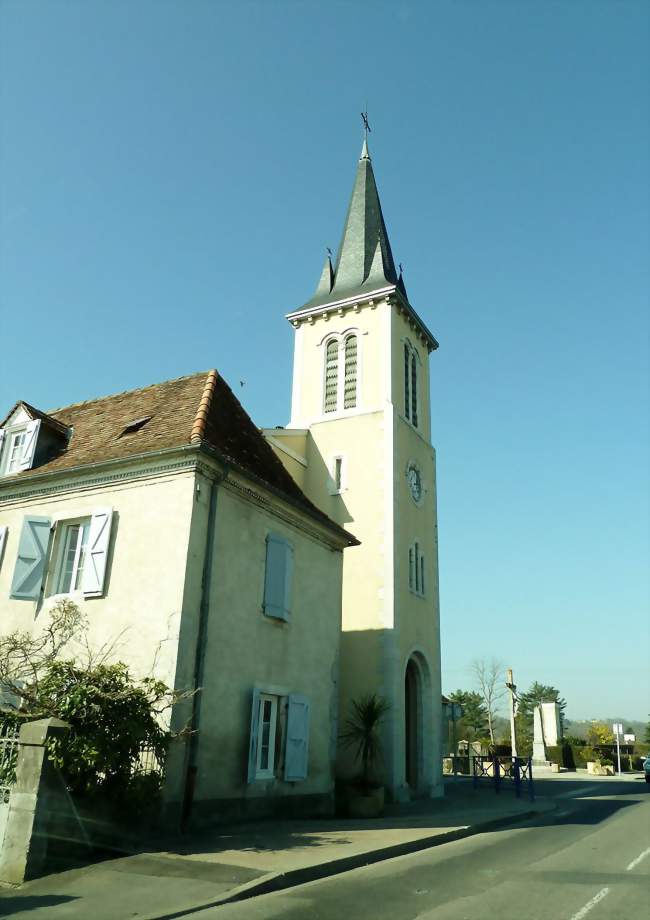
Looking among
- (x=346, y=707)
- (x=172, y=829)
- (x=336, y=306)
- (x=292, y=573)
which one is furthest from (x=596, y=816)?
(x=336, y=306)

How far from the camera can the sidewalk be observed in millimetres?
7422

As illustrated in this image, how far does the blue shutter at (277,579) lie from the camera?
47.5 ft

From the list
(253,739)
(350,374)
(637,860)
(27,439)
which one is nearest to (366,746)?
(253,739)

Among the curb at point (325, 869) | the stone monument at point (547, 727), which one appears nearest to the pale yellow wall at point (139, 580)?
the curb at point (325, 869)

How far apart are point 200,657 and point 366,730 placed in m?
7.63

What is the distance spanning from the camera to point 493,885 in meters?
8.49

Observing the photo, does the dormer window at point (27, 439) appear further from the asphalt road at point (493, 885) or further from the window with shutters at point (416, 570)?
the window with shutters at point (416, 570)

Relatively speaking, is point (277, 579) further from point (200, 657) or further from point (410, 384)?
point (410, 384)

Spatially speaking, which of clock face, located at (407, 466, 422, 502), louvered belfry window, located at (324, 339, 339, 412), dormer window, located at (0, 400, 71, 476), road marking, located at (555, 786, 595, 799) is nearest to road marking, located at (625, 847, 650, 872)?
road marking, located at (555, 786, 595, 799)

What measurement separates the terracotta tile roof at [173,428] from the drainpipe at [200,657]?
42.1 inches

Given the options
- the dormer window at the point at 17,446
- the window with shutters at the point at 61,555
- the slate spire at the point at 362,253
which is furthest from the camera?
the slate spire at the point at 362,253

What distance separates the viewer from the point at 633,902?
7664 mm

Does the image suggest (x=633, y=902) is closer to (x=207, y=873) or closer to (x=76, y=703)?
(x=207, y=873)

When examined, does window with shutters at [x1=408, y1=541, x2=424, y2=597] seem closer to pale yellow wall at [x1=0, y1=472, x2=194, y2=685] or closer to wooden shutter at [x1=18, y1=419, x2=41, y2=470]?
pale yellow wall at [x1=0, y1=472, x2=194, y2=685]
